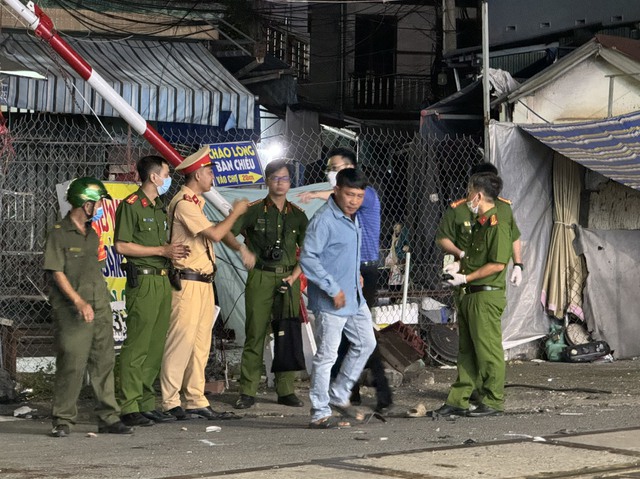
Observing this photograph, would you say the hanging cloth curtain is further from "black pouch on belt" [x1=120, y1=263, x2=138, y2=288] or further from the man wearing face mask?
"black pouch on belt" [x1=120, y1=263, x2=138, y2=288]

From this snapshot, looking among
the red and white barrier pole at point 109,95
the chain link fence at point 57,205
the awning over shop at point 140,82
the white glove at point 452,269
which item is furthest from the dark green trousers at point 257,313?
the awning over shop at point 140,82

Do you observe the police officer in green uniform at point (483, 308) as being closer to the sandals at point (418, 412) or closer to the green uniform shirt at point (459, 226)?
the sandals at point (418, 412)

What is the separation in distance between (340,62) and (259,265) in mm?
22507

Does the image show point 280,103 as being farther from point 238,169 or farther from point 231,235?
point 231,235

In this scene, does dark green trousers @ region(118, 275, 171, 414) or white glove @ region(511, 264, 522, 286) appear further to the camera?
white glove @ region(511, 264, 522, 286)

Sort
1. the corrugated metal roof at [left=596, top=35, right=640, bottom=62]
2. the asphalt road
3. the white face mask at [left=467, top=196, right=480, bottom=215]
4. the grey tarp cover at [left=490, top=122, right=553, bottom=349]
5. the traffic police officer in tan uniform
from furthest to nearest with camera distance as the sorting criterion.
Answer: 1. the corrugated metal roof at [left=596, top=35, right=640, bottom=62]
2. the grey tarp cover at [left=490, top=122, right=553, bottom=349]
3. the white face mask at [left=467, top=196, right=480, bottom=215]
4. the traffic police officer in tan uniform
5. the asphalt road

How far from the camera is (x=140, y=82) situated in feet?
52.7

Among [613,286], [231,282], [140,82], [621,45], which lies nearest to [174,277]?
[231,282]

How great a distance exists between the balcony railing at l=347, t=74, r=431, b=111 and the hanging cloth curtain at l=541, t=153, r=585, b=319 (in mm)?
17908

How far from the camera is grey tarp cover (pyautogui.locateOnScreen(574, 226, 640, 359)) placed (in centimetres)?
1375

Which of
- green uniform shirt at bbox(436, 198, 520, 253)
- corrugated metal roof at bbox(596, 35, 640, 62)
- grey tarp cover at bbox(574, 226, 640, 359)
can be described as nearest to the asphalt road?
green uniform shirt at bbox(436, 198, 520, 253)

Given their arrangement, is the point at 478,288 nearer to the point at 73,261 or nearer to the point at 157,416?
the point at 157,416

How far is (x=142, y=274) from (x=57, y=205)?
389 centimetres

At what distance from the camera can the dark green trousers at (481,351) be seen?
8992 mm
